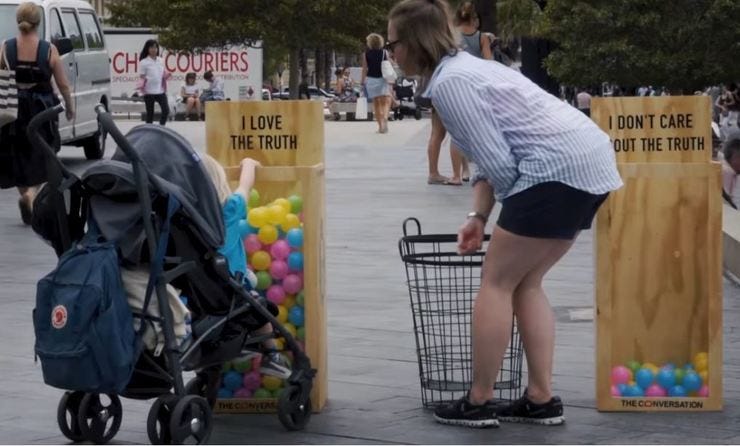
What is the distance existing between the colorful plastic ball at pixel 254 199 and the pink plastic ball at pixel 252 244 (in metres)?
0.15

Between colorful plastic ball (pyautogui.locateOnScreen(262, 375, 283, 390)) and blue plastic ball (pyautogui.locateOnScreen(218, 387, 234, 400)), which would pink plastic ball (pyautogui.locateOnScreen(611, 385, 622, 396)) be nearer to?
colorful plastic ball (pyautogui.locateOnScreen(262, 375, 283, 390))

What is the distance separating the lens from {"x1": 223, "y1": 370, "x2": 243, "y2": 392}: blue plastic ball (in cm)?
691

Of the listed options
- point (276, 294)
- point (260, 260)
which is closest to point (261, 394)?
point (276, 294)

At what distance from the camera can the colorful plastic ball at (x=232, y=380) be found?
691cm

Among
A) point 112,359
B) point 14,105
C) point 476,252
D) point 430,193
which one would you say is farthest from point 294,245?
point 430,193

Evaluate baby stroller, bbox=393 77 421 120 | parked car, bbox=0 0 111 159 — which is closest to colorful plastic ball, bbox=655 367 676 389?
parked car, bbox=0 0 111 159

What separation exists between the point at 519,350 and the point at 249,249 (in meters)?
1.12

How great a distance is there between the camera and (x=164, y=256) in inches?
238

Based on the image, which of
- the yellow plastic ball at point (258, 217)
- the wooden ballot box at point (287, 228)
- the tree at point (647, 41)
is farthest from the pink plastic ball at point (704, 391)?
the tree at point (647, 41)

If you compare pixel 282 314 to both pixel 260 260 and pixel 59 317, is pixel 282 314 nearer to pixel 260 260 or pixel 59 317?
pixel 260 260

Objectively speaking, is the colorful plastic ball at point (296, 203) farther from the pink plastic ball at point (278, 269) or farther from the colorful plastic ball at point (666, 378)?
the colorful plastic ball at point (666, 378)

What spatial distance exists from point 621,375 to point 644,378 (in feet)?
0.32

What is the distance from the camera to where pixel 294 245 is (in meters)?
6.89

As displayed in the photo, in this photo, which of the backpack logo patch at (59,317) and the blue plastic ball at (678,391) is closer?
the backpack logo patch at (59,317)
